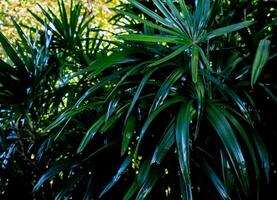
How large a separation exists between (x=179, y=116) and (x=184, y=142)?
3.9 inches

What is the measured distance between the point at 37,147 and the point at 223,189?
103 centimetres

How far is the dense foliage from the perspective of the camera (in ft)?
3.33

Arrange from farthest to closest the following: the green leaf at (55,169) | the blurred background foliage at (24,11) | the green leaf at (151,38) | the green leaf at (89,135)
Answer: the blurred background foliage at (24,11), the green leaf at (55,169), the green leaf at (89,135), the green leaf at (151,38)

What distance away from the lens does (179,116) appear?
1009 millimetres

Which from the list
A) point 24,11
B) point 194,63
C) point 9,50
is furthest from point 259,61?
point 24,11

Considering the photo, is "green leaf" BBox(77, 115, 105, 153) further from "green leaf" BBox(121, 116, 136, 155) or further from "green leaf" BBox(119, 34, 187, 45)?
"green leaf" BBox(119, 34, 187, 45)

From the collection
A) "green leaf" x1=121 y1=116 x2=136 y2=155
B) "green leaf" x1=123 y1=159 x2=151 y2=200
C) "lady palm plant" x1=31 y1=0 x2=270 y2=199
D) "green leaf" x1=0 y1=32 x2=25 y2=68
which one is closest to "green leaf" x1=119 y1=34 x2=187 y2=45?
"lady palm plant" x1=31 y1=0 x2=270 y2=199

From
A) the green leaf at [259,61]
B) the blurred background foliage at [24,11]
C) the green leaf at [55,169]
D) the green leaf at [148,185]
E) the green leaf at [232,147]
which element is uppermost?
the blurred background foliage at [24,11]

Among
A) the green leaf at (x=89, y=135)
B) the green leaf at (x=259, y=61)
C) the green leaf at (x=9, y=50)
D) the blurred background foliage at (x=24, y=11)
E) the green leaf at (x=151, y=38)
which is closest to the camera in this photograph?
the green leaf at (x=259, y=61)

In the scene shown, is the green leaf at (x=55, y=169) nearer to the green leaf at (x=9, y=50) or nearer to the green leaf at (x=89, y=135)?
the green leaf at (x=89, y=135)

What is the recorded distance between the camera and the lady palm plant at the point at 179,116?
3.25ft

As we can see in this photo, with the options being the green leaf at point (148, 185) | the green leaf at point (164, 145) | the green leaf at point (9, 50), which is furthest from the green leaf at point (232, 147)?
the green leaf at point (9, 50)

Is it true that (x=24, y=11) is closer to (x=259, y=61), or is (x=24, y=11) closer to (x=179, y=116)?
(x=179, y=116)

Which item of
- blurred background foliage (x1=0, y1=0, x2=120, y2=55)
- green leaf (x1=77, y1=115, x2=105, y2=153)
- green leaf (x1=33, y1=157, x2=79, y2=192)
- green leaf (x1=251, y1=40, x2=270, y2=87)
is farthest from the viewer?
blurred background foliage (x1=0, y1=0, x2=120, y2=55)
